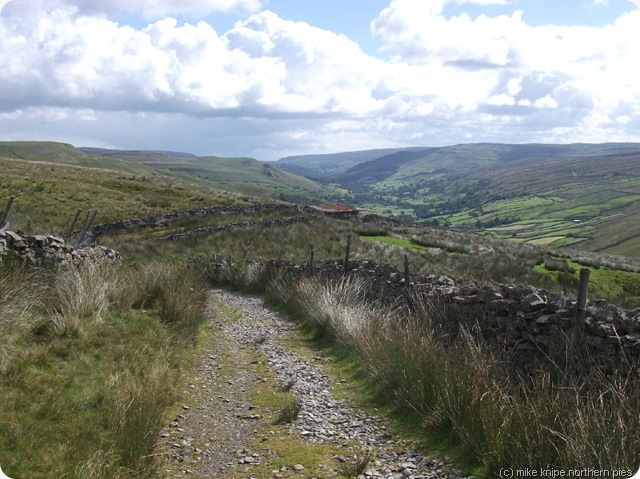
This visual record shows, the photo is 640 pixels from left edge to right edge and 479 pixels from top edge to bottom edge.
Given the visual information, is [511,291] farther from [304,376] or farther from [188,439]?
[188,439]

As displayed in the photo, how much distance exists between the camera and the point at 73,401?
5785mm

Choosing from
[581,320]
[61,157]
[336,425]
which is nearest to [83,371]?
[336,425]

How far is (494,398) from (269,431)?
9.64ft

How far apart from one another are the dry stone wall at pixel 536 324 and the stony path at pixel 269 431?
6.54ft

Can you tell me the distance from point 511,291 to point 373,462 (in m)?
3.65

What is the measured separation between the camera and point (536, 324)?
6914 mm

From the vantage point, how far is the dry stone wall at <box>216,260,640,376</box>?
584cm

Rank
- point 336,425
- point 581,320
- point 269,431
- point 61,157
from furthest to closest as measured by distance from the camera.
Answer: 1. point 61,157
2. point 336,425
3. point 269,431
4. point 581,320

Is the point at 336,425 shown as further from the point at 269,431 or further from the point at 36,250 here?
the point at 36,250

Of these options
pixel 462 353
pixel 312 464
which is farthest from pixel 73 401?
pixel 462 353

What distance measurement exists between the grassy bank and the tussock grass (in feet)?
10.5

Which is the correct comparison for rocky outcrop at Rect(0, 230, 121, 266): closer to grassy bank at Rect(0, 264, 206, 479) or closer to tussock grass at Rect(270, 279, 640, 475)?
grassy bank at Rect(0, 264, 206, 479)

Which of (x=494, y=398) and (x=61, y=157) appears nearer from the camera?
(x=494, y=398)

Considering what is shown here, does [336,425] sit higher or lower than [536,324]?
lower
